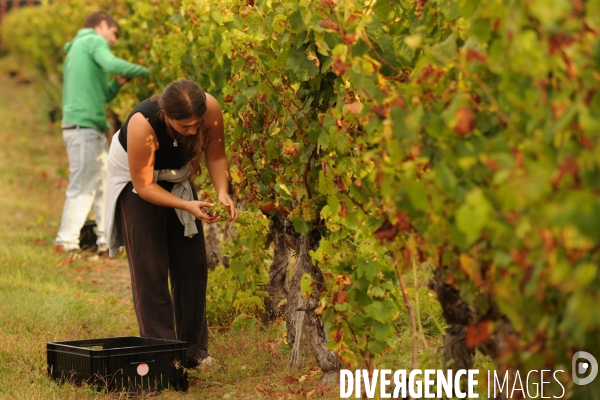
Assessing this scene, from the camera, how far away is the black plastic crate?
4.35 meters

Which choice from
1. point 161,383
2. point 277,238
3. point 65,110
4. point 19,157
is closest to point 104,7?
point 19,157

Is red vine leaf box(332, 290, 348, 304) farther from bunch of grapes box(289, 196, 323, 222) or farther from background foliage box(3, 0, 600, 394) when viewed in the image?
bunch of grapes box(289, 196, 323, 222)

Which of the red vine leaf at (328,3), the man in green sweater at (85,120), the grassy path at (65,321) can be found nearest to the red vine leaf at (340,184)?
the red vine leaf at (328,3)

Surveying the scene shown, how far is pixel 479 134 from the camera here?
8.08ft

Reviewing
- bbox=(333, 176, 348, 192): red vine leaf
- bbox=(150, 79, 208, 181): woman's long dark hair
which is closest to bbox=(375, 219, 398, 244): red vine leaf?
bbox=(333, 176, 348, 192): red vine leaf

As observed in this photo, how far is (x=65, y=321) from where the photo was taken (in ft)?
18.9

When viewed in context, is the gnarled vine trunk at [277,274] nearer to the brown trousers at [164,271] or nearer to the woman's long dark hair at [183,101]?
the brown trousers at [164,271]

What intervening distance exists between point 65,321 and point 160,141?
5.70ft

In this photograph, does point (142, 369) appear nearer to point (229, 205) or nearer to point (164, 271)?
point (164, 271)

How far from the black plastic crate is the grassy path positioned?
0.06 metres

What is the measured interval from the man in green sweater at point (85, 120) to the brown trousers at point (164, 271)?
3364 mm

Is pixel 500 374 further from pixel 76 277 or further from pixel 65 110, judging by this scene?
pixel 65 110

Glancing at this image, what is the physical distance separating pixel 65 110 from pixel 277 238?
3.55 metres

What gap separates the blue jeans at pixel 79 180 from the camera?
809cm
